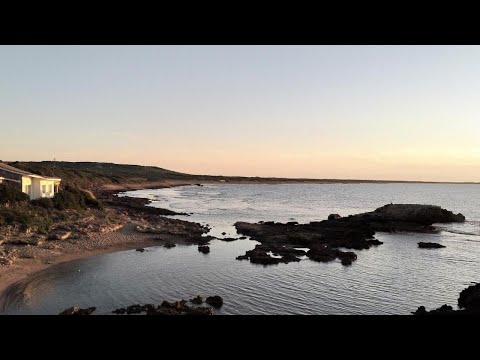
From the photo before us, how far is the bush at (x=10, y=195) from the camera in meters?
32.0

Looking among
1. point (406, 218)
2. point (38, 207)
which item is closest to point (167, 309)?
point (38, 207)

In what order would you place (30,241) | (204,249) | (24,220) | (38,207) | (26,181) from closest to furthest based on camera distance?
(30,241) → (24,220) → (204,249) → (38,207) → (26,181)

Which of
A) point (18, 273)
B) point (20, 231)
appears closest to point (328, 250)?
point (18, 273)

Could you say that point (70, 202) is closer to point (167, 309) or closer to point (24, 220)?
point (24, 220)

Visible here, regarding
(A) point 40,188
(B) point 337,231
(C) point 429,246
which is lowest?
(C) point 429,246

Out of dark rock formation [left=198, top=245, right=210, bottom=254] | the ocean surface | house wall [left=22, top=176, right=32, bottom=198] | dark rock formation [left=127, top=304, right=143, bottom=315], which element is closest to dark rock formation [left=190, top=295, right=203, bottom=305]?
the ocean surface

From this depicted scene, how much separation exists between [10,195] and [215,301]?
82.9ft

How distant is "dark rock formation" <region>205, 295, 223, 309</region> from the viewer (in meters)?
16.2

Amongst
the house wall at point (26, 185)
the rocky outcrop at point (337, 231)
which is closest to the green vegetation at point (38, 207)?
the house wall at point (26, 185)

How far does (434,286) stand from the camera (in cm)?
2086

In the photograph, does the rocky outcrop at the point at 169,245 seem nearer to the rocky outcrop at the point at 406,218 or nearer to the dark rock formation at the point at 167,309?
the dark rock formation at the point at 167,309

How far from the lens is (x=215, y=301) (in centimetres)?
1638

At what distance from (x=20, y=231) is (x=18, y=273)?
8.32 m
